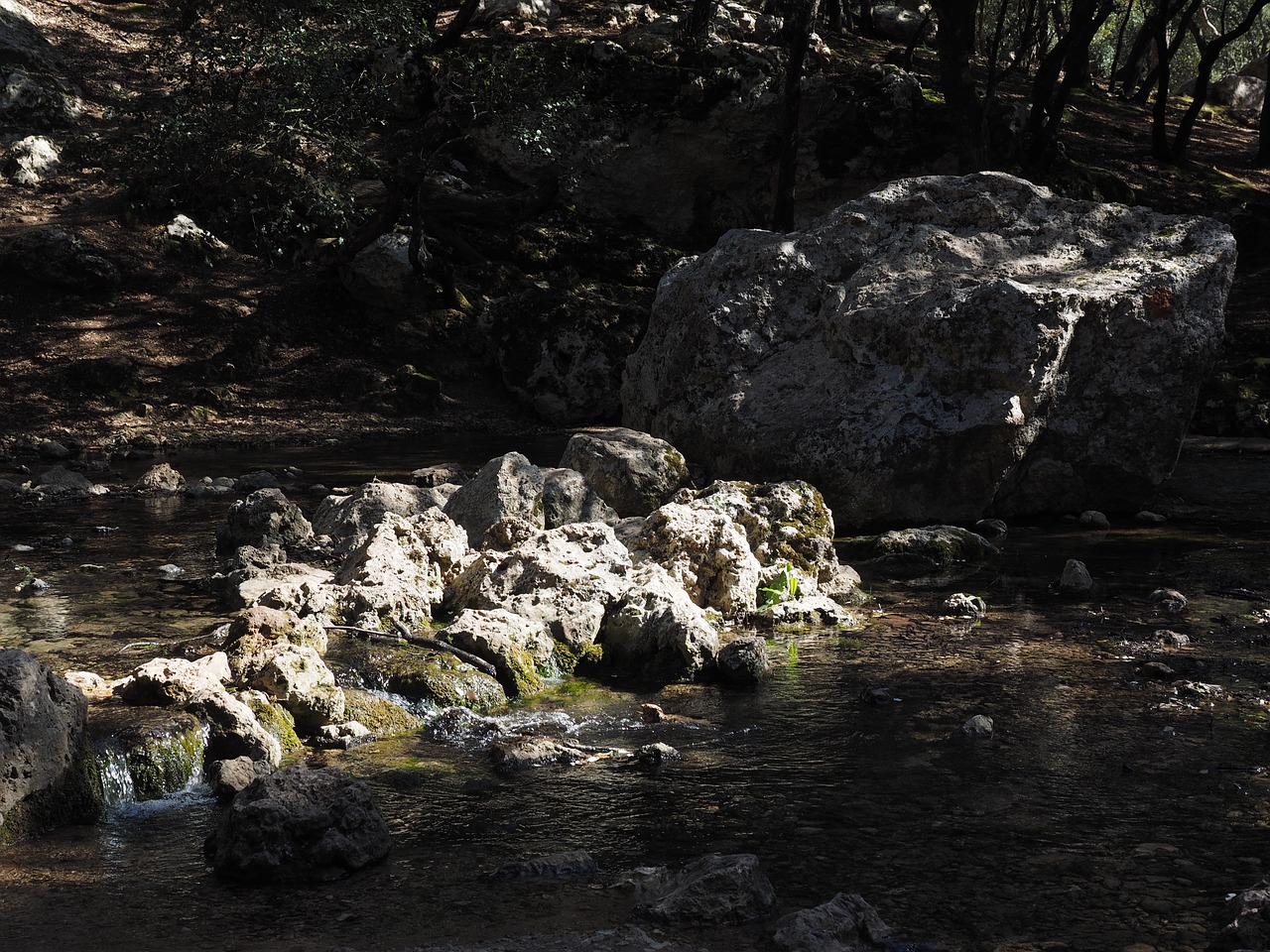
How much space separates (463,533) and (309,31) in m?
12.3

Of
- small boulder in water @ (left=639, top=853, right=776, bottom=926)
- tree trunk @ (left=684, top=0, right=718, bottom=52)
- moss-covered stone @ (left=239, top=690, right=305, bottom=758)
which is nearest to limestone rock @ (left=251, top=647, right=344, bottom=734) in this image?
moss-covered stone @ (left=239, top=690, right=305, bottom=758)

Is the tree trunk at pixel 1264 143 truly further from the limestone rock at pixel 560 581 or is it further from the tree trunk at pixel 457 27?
the limestone rock at pixel 560 581

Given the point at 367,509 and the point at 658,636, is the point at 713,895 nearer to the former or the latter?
the point at 658,636

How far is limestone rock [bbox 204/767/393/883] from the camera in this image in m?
4.66

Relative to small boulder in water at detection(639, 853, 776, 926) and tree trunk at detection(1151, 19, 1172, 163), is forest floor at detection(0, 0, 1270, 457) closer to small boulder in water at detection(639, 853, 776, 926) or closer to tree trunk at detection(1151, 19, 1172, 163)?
tree trunk at detection(1151, 19, 1172, 163)

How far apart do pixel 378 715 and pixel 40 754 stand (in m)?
1.80

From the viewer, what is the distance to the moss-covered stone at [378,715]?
6406mm

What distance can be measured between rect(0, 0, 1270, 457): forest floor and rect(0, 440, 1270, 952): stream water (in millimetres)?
9769

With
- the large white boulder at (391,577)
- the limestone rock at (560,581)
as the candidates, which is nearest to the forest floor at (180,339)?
the large white boulder at (391,577)

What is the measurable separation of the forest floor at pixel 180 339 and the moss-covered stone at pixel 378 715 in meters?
11.9

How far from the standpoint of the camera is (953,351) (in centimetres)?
1159

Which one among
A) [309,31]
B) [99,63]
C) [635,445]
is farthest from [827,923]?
[99,63]

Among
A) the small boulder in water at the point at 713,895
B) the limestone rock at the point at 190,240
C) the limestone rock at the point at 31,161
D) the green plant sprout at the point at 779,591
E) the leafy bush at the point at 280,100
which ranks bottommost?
the green plant sprout at the point at 779,591

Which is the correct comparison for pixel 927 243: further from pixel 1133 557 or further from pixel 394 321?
pixel 394 321
